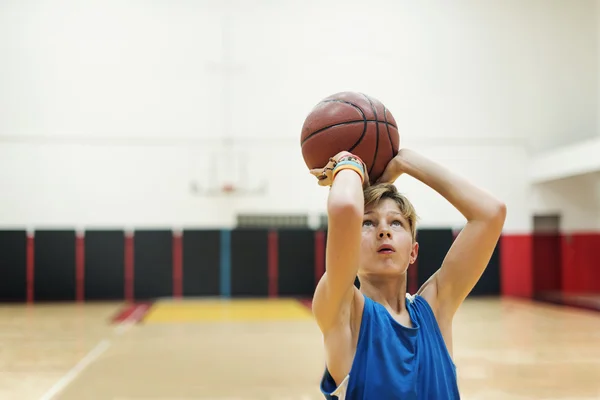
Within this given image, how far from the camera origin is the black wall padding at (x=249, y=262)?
40.8 feet

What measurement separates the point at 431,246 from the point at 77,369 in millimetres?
8622

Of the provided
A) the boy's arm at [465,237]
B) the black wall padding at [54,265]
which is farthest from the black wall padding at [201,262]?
the boy's arm at [465,237]

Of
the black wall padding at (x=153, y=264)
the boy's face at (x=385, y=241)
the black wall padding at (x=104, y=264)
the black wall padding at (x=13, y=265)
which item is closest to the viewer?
the boy's face at (x=385, y=241)

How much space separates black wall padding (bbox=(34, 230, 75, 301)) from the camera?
12.1m

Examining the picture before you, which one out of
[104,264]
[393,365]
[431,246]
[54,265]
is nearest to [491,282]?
[431,246]

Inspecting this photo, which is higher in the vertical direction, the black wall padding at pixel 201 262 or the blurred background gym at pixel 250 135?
the blurred background gym at pixel 250 135

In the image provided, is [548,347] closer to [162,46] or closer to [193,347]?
[193,347]

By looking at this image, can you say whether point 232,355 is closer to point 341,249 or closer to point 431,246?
point 341,249

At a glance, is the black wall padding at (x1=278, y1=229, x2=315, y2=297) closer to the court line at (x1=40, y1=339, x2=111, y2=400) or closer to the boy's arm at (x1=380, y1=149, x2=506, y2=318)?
the court line at (x1=40, y1=339, x2=111, y2=400)

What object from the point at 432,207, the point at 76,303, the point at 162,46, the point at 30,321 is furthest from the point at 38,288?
the point at 432,207

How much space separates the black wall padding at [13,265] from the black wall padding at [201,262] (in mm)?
3095

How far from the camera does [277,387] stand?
15.0 feet

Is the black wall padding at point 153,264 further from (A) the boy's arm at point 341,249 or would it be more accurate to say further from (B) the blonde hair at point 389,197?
(A) the boy's arm at point 341,249

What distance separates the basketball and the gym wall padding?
34.2 ft
